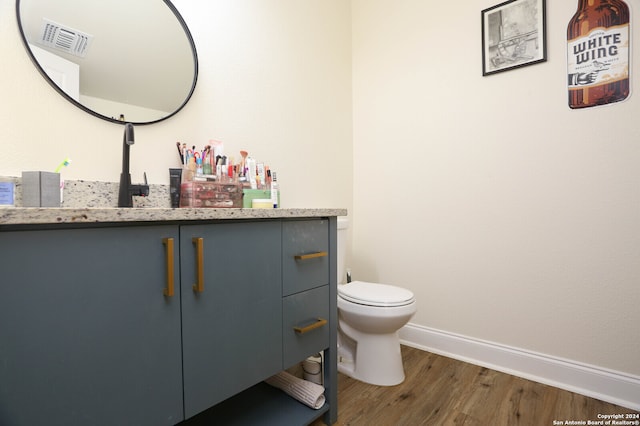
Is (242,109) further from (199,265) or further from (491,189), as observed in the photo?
(491,189)

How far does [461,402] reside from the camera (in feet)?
4.58

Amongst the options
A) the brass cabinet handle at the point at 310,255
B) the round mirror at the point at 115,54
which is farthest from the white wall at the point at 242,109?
the brass cabinet handle at the point at 310,255

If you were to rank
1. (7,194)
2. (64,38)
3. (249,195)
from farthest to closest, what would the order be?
(249,195)
(64,38)
(7,194)

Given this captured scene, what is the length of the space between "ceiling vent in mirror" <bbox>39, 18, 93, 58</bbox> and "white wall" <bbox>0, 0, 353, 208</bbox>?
2.9 inches

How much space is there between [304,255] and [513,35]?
157 cm

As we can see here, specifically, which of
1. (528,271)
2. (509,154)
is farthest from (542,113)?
(528,271)

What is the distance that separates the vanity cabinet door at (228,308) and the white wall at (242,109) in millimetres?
530

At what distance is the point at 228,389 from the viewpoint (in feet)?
3.05

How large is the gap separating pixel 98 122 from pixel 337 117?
140 centimetres

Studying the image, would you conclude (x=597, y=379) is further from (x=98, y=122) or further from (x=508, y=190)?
(x=98, y=122)

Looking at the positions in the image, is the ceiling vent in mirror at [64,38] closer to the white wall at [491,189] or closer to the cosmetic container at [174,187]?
the cosmetic container at [174,187]

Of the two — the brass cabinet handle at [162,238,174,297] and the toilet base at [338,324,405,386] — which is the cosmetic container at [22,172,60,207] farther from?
the toilet base at [338,324,405,386]

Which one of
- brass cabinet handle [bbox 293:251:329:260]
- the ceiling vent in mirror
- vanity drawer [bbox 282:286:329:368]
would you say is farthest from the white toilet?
the ceiling vent in mirror

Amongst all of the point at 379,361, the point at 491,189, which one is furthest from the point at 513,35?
the point at 379,361
